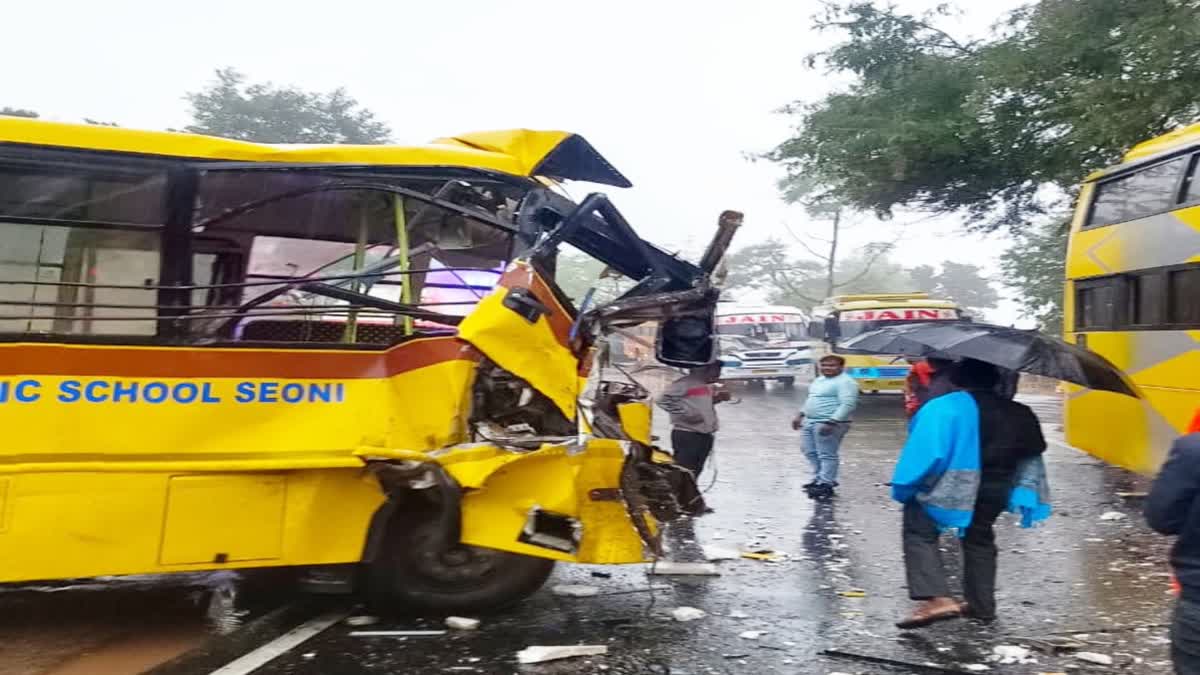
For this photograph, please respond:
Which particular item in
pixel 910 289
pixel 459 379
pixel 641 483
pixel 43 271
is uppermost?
pixel 910 289

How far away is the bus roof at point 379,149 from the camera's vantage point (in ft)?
15.3

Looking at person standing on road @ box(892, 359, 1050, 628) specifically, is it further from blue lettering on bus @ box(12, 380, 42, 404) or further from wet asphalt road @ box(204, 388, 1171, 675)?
blue lettering on bus @ box(12, 380, 42, 404)

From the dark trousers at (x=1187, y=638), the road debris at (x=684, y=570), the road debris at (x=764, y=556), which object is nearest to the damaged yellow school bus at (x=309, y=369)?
the road debris at (x=684, y=570)

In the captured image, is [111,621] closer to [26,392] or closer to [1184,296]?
[26,392]

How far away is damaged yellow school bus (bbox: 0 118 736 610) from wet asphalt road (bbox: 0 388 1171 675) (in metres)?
0.41

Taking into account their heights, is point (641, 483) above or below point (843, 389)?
below

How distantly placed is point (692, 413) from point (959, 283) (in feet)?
232

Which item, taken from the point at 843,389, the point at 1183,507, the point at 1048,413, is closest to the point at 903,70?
the point at 1048,413

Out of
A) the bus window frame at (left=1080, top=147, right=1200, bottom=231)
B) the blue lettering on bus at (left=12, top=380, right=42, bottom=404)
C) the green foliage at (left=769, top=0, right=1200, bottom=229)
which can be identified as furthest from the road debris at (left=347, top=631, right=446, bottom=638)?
the green foliage at (left=769, top=0, right=1200, bottom=229)

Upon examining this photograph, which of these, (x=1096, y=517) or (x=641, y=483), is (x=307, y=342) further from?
(x=1096, y=517)

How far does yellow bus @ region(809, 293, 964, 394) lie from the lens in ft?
64.4

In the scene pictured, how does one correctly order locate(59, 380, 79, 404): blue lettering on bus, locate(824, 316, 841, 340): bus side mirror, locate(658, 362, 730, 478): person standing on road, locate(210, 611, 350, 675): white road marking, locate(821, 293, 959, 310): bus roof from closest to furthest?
locate(210, 611, 350, 675): white road marking
locate(59, 380, 79, 404): blue lettering on bus
locate(658, 362, 730, 478): person standing on road
locate(824, 316, 841, 340): bus side mirror
locate(821, 293, 959, 310): bus roof

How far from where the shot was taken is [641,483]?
209 inches

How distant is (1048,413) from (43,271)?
18.7 metres
